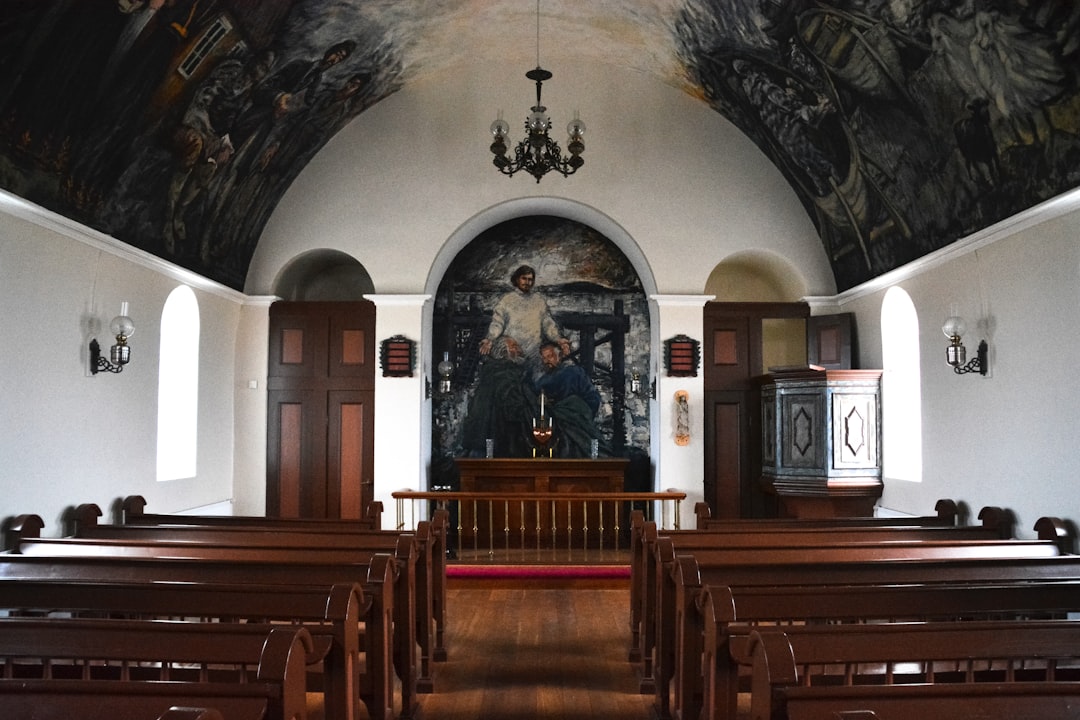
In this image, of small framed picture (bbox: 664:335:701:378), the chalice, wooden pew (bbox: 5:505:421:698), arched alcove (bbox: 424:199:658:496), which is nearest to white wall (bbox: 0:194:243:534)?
wooden pew (bbox: 5:505:421:698)

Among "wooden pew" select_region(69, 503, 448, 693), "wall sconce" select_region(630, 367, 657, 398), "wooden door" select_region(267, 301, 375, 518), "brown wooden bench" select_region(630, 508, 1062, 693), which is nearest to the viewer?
"brown wooden bench" select_region(630, 508, 1062, 693)

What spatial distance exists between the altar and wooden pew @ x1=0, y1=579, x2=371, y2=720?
7918mm

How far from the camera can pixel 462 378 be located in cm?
Result: 1434

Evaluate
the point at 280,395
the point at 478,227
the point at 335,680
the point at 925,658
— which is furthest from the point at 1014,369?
the point at 280,395

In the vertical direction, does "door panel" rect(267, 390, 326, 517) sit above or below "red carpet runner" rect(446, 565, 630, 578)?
above

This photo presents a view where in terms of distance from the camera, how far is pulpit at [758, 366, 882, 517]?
1101 centimetres

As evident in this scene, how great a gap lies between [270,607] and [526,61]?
995cm

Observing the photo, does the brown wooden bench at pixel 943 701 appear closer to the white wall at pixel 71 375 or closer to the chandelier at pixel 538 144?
the chandelier at pixel 538 144

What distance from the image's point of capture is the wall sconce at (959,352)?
871 cm

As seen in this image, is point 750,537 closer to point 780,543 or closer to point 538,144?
point 780,543

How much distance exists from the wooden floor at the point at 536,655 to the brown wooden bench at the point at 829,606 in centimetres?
133

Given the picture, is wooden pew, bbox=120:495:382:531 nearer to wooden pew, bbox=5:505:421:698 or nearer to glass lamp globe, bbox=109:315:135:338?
wooden pew, bbox=5:505:421:698

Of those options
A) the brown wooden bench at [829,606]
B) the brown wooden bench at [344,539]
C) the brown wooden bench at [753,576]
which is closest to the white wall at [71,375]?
the brown wooden bench at [344,539]

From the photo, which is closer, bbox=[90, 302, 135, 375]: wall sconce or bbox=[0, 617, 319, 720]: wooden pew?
bbox=[0, 617, 319, 720]: wooden pew
